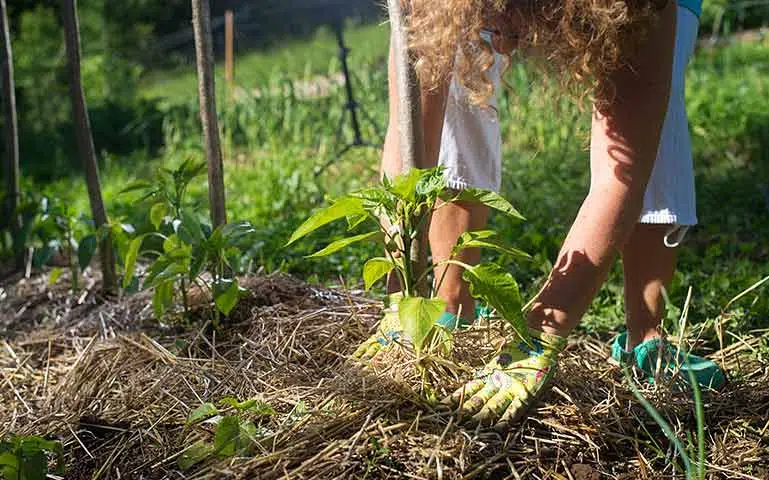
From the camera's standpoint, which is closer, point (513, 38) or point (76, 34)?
point (513, 38)

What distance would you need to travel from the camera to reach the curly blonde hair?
1.66 m

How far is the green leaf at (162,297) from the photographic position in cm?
212

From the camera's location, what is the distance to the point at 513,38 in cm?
179

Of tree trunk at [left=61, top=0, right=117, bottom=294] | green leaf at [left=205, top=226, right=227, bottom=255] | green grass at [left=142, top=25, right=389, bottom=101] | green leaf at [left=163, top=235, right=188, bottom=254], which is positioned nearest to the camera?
green leaf at [left=205, top=226, right=227, bottom=255]

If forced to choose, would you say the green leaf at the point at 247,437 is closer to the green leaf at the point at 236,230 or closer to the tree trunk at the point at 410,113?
the tree trunk at the point at 410,113

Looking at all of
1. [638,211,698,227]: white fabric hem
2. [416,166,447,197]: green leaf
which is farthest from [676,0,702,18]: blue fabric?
[416,166,447,197]: green leaf

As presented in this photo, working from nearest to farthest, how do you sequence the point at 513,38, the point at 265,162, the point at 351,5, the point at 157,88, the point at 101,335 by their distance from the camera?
the point at 513,38, the point at 101,335, the point at 265,162, the point at 157,88, the point at 351,5

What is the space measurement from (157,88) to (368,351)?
794cm

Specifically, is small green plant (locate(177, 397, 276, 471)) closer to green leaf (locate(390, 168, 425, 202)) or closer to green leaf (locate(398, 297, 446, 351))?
green leaf (locate(398, 297, 446, 351))

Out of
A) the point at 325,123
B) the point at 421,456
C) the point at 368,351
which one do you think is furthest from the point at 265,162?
the point at 421,456

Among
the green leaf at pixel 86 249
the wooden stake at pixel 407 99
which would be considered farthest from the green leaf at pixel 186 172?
the wooden stake at pixel 407 99

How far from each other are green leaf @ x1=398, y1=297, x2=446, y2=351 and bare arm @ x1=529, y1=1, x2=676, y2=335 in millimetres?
318

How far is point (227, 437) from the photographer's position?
158 cm

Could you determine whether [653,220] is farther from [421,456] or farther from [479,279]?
[421,456]
